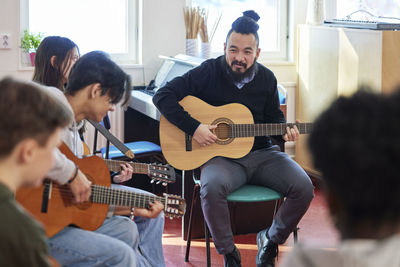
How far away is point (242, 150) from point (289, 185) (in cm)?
31

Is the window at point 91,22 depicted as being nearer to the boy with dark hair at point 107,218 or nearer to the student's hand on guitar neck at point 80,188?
the boy with dark hair at point 107,218

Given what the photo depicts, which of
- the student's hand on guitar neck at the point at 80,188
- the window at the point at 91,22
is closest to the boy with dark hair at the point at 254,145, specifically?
the student's hand on guitar neck at the point at 80,188

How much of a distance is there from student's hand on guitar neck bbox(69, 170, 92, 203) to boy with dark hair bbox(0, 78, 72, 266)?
663 mm

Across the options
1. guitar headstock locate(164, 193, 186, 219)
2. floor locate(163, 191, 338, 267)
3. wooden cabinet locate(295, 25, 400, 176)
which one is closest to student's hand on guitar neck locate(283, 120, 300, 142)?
floor locate(163, 191, 338, 267)

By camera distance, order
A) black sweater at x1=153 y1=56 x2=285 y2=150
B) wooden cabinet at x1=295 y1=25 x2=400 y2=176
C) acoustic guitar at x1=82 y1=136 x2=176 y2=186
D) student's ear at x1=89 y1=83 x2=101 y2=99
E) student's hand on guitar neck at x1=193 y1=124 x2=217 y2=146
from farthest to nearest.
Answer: wooden cabinet at x1=295 y1=25 x2=400 y2=176
black sweater at x1=153 y1=56 x2=285 y2=150
student's hand on guitar neck at x1=193 y1=124 x2=217 y2=146
acoustic guitar at x1=82 y1=136 x2=176 y2=186
student's ear at x1=89 y1=83 x2=101 y2=99

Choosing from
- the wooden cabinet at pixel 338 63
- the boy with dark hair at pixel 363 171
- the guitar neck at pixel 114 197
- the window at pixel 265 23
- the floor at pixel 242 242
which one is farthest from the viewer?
the window at pixel 265 23

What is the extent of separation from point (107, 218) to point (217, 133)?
92 cm

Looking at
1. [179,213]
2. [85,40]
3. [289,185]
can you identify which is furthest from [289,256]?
[85,40]

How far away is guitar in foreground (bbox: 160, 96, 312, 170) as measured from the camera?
3080mm

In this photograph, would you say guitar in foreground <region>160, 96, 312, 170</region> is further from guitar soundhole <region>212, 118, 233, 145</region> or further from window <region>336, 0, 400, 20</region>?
window <region>336, 0, 400, 20</region>

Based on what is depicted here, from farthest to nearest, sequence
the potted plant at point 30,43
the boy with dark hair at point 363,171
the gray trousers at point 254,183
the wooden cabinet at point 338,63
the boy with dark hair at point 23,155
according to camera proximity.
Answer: the potted plant at point 30,43 < the wooden cabinet at point 338,63 < the gray trousers at point 254,183 < the boy with dark hair at point 23,155 < the boy with dark hair at point 363,171

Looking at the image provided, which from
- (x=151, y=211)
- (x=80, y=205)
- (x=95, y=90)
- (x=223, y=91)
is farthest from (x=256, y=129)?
(x=80, y=205)

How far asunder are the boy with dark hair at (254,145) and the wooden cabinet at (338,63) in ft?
2.43

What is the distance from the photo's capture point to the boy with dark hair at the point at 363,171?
1.00m
